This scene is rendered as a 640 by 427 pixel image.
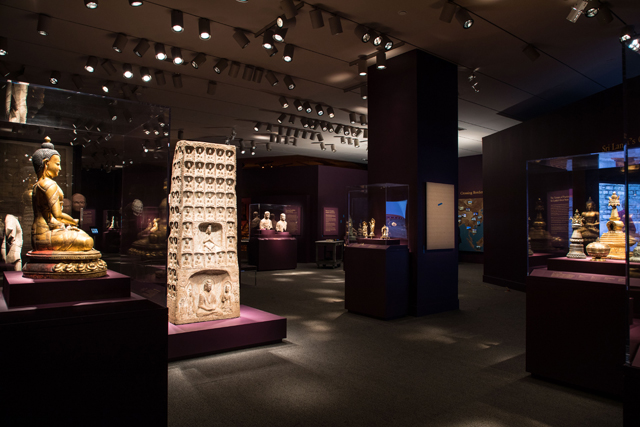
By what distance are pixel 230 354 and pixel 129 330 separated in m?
2.50

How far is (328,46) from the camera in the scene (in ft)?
20.1

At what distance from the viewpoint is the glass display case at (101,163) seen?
220 cm

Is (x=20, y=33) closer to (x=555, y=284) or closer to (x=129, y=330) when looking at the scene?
(x=129, y=330)

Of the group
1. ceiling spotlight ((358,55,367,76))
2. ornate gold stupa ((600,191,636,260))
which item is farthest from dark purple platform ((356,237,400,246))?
ornate gold stupa ((600,191,636,260))

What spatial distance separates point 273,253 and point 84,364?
391 inches

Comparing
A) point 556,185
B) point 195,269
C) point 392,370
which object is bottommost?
point 392,370

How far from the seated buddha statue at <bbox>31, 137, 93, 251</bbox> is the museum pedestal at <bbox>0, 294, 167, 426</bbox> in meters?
0.67

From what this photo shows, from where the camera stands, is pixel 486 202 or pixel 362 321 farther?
pixel 486 202

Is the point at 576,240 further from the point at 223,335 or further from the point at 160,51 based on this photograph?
the point at 160,51

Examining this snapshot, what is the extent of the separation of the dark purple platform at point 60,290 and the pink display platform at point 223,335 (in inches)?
73.6

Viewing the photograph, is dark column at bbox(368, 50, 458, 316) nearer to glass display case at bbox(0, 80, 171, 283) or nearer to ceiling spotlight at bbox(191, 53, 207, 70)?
ceiling spotlight at bbox(191, 53, 207, 70)

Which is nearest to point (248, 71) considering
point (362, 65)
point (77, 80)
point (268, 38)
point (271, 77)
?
point (271, 77)

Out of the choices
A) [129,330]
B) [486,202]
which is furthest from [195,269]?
[486,202]

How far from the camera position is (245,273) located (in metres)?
10.7
